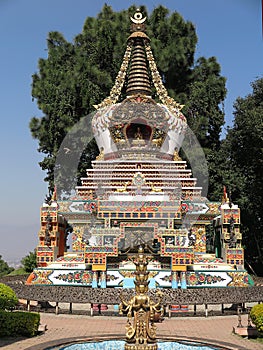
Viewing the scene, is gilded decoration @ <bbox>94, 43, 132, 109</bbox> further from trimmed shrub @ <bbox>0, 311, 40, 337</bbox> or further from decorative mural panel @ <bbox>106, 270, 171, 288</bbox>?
trimmed shrub @ <bbox>0, 311, 40, 337</bbox>

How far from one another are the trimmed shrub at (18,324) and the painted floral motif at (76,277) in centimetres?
592

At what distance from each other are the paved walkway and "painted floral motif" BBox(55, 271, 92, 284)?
2603 millimetres

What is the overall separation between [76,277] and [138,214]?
3656 millimetres

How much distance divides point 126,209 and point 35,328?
8.31m

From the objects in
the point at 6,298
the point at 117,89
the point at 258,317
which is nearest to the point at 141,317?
the point at 258,317

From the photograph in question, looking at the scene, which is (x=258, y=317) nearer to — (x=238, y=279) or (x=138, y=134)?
(x=238, y=279)

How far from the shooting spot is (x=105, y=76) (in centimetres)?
3145

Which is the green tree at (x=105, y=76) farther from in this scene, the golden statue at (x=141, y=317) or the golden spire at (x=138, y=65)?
the golden statue at (x=141, y=317)

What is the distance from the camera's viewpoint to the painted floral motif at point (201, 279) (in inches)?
648

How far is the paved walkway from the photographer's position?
390 inches

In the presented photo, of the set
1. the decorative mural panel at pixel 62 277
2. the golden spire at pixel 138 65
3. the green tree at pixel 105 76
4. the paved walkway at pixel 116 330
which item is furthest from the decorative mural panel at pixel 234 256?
the green tree at pixel 105 76

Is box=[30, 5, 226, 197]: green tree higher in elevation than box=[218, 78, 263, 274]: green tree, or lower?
higher

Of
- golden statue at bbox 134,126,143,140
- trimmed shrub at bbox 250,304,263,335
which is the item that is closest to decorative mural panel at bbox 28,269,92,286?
trimmed shrub at bbox 250,304,263,335

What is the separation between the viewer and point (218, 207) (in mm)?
20656
